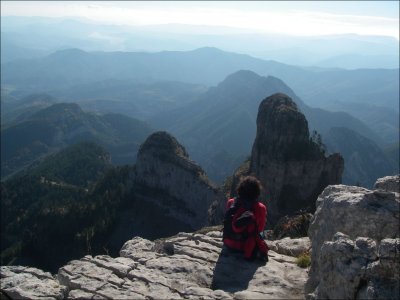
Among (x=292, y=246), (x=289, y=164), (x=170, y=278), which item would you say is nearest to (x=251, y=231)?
(x=292, y=246)

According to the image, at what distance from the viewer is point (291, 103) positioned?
71188 millimetres

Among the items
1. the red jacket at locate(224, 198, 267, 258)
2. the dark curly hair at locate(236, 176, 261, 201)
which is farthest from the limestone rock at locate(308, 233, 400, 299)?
the dark curly hair at locate(236, 176, 261, 201)

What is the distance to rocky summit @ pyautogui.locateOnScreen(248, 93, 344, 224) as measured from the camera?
6303 centimetres

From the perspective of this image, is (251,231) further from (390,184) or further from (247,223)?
(390,184)

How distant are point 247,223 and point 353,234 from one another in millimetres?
3854

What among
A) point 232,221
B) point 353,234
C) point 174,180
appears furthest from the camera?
point 174,180

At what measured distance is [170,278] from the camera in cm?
1570

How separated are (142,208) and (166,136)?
14.8 meters

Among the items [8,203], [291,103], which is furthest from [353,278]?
[8,203]

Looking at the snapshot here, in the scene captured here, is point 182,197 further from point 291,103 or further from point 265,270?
point 265,270

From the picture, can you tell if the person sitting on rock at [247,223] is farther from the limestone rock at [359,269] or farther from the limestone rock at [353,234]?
the limestone rock at [359,269]

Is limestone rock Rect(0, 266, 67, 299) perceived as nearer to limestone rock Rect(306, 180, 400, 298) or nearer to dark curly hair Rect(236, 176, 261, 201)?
dark curly hair Rect(236, 176, 261, 201)

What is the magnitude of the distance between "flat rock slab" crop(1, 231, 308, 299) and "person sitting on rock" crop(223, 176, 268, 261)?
0.37 metres

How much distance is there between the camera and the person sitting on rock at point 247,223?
16.6 m
